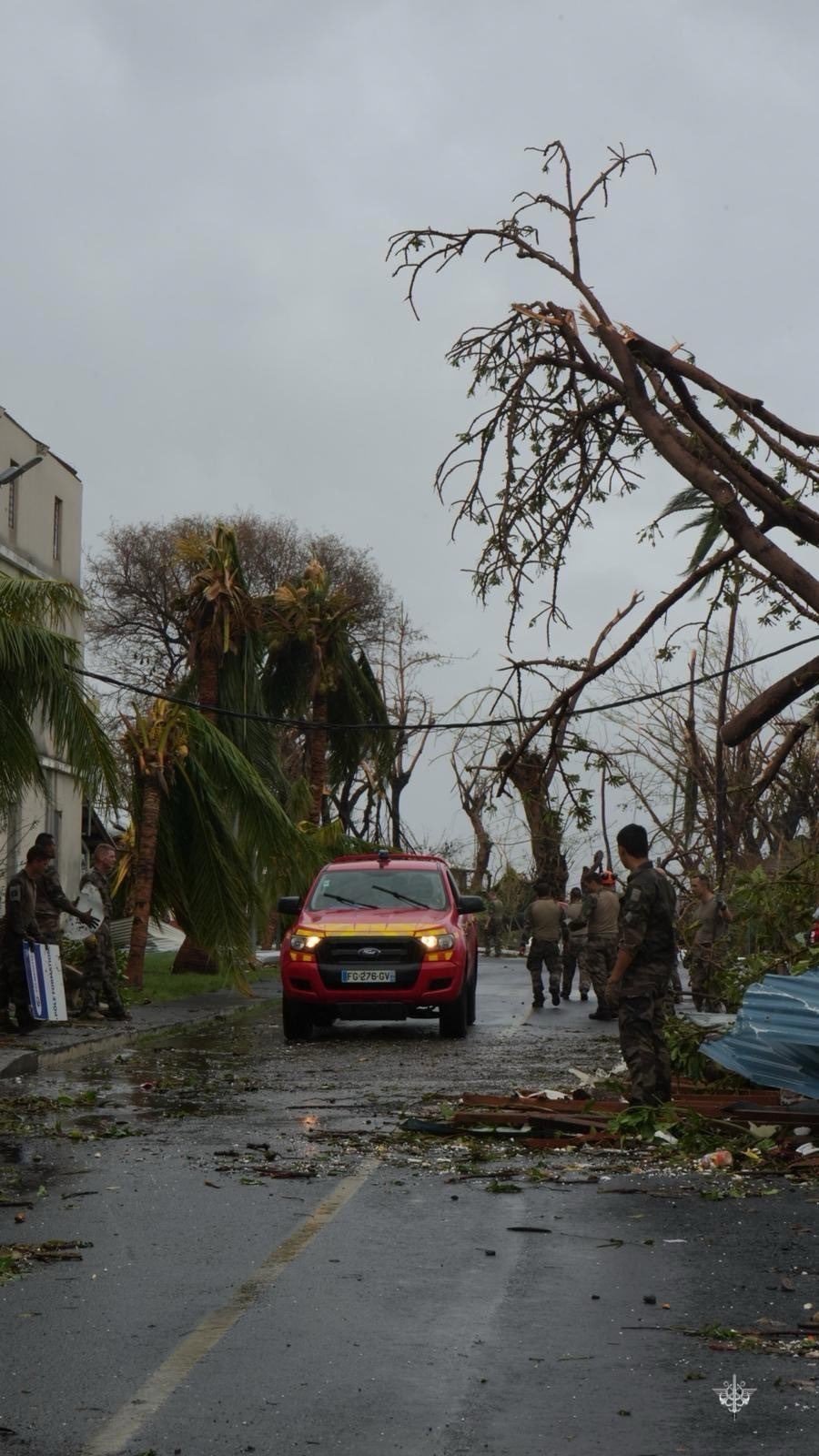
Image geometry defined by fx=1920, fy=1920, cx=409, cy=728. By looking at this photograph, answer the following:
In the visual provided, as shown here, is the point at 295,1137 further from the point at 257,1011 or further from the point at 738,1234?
the point at 257,1011

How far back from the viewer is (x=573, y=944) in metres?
32.1

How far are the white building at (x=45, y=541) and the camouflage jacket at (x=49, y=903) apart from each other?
12.3m

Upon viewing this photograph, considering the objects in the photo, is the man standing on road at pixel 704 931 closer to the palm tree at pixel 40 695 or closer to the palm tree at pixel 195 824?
the palm tree at pixel 40 695

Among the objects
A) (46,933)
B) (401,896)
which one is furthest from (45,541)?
(46,933)

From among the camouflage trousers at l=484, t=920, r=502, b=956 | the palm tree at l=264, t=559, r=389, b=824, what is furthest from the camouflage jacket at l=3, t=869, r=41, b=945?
the camouflage trousers at l=484, t=920, r=502, b=956

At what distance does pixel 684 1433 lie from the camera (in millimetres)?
4949

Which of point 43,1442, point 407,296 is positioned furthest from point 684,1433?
point 407,296

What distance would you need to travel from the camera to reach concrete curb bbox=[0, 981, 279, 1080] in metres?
16.3

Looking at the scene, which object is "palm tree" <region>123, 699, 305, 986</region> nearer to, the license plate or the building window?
the license plate

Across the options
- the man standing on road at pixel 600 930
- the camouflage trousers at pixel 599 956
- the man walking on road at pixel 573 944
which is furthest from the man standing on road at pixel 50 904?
the man walking on road at pixel 573 944

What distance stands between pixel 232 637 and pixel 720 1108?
2330 centimetres

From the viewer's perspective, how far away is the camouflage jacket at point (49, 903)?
64.6 ft

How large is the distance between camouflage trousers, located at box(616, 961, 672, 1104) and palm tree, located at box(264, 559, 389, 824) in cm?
2785

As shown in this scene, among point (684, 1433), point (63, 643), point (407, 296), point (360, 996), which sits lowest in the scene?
point (684, 1433)
